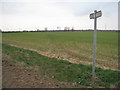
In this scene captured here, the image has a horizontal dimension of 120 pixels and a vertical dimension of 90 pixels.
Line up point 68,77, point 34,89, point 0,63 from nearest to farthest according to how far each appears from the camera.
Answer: point 34,89, point 68,77, point 0,63

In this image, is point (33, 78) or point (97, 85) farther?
point (33, 78)

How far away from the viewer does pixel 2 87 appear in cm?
397

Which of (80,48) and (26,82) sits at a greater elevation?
(80,48)

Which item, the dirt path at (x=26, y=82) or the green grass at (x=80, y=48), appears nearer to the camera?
the dirt path at (x=26, y=82)

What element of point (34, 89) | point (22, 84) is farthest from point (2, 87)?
point (34, 89)

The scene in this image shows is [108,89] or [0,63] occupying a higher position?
[0,63]

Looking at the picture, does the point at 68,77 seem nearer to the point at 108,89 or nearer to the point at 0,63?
the point at 108,89

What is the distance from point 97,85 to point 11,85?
2731 millimetres

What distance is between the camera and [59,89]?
388cm

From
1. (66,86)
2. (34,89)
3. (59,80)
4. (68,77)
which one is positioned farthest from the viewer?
(68,77)

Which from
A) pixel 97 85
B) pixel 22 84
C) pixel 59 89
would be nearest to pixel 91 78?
pixel 97 85

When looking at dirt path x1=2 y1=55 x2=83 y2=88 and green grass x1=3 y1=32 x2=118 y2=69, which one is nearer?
dirt path x1=2 y1=55 x2=83 y2=88

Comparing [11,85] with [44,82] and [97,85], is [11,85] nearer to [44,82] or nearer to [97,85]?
[44,82]

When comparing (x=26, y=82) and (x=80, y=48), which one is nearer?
(x=26, y=82)
